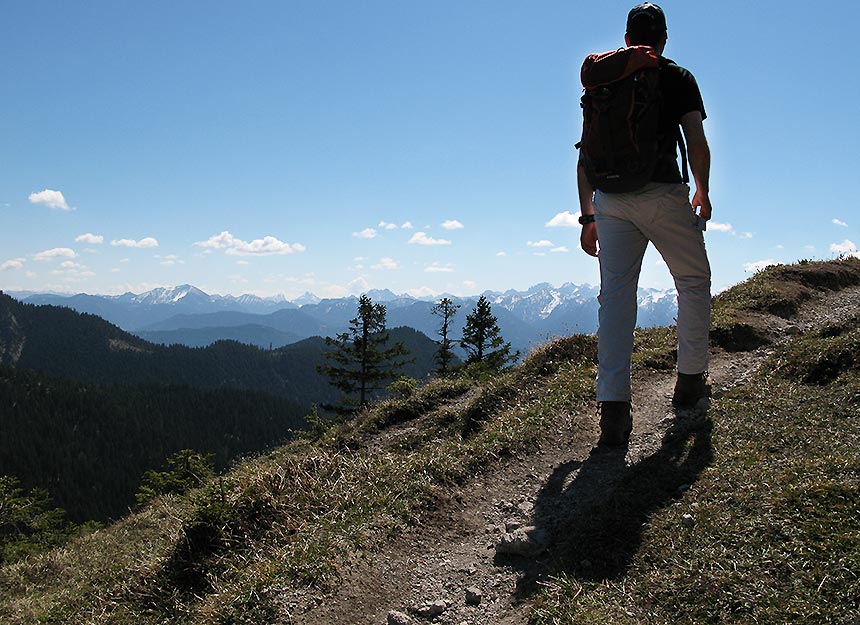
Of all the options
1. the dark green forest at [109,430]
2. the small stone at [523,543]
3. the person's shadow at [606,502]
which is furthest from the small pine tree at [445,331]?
the dark green forest at [109,430]

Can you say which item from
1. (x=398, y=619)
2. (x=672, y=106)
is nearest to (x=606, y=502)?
(x=398, y=619)

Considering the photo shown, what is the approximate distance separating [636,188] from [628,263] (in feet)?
2.40

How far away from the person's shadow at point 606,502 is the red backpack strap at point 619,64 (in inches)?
122

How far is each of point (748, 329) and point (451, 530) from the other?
6.24 meters

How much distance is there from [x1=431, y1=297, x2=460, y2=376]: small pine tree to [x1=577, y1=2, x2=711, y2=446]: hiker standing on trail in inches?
1337

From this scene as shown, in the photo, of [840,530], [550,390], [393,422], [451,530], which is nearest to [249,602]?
[451,530]

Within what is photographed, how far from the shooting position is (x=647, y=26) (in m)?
4.89

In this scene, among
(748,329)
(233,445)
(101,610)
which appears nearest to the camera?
(101,610)

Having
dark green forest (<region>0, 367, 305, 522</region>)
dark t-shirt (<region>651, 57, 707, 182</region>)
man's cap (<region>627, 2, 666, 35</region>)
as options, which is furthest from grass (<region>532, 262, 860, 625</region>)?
dark green forest (<region>0, 367, 305, 522</region>)

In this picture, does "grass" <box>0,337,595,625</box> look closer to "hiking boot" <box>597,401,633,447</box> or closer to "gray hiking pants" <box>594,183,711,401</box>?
"hiking boot" <box>597,401,633,447</box>

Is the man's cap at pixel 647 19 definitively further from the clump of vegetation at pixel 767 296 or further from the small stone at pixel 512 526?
the clump of vegetation at pixel 767 296

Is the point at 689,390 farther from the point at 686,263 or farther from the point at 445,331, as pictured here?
the point at 445,331

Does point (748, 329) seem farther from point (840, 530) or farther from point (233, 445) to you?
point (233, 445)

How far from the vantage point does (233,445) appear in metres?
163
